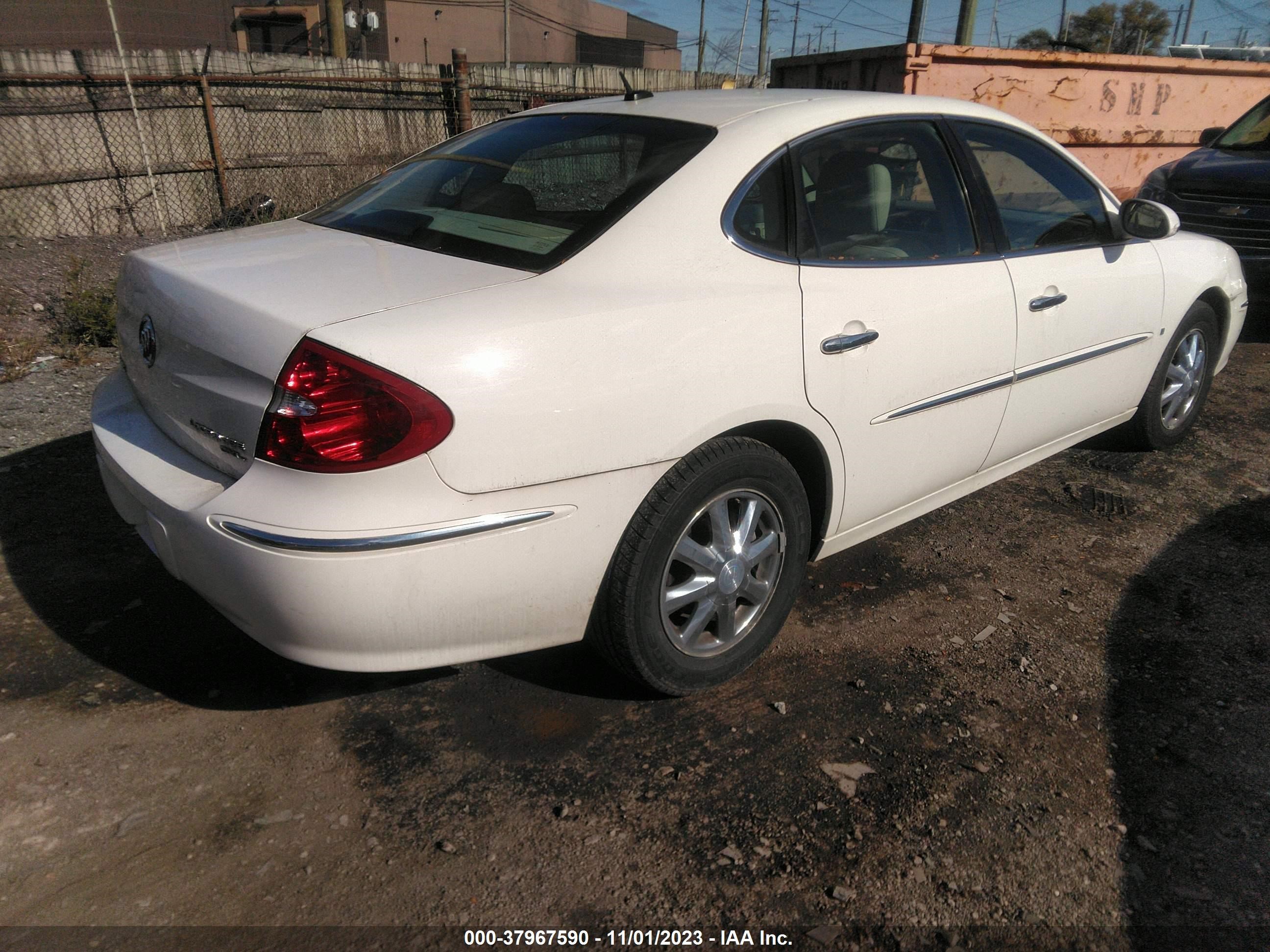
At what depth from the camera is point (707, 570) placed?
260 centimetres

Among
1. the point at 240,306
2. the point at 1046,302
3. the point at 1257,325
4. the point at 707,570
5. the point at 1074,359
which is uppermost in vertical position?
the point at 240,306

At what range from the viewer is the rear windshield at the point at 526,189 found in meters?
2.51

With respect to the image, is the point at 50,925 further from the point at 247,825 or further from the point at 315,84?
the point at 315,84

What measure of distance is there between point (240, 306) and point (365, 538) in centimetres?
65

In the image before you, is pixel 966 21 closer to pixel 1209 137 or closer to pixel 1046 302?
pixel 1209 137

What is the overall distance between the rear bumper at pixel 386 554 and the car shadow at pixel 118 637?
1.77 feet

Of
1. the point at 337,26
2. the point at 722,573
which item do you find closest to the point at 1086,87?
the point at 722,573

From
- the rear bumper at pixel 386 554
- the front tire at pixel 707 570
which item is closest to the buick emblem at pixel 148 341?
the rear bumper at pixel 386 554

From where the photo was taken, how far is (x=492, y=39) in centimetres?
3469

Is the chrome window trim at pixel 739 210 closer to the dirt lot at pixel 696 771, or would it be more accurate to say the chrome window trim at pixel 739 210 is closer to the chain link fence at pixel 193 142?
the dirt lot at pixel 696 771

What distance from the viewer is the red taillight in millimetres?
Answer: 2006

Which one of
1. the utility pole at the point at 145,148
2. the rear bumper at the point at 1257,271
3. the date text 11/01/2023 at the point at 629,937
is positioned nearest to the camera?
the date text 11/01/2023 at the point at 629,937

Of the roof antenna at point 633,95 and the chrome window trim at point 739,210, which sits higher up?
the roof antenna at point 633,95

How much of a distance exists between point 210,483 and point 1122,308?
3.32 meters
